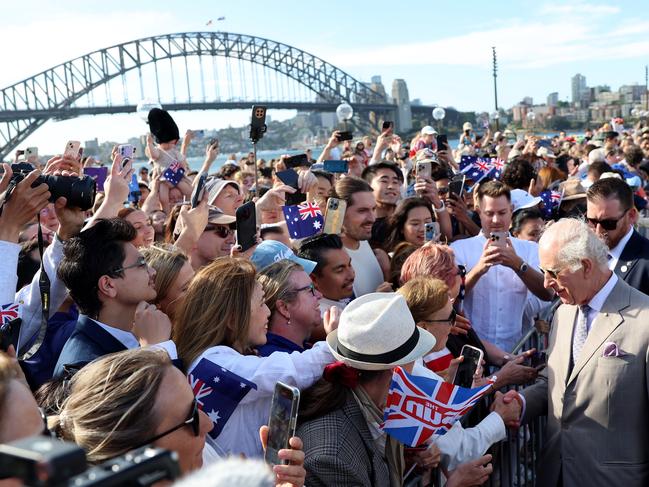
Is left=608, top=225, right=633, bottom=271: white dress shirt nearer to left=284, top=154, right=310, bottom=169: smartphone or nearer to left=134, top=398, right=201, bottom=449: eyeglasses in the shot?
left=284, top=154, right=310, bottom=169: smartphone

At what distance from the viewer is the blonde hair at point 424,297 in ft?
10.1

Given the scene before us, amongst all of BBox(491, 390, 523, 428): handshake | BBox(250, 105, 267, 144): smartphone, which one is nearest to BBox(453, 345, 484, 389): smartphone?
BBox(491, 390, 523, 428): handshake

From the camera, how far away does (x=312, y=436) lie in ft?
7.70

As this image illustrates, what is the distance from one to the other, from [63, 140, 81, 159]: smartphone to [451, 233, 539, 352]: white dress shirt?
2.69m

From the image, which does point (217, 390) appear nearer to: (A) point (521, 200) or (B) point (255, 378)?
(B) point (255, 378)

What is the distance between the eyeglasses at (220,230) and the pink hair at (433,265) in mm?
1333

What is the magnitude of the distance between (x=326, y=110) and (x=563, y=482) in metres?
90.6

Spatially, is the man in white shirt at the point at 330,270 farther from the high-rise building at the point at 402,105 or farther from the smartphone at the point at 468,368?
the high-rise building at the point at 402,105

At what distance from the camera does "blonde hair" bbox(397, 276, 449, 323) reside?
3086 millimetres

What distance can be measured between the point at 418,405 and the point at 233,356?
0.75 metres

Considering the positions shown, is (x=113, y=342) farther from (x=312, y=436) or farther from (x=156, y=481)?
(x=156, y=481)

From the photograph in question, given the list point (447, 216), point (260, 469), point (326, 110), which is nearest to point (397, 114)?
point (326, 110)

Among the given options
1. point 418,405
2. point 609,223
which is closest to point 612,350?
point 418,405

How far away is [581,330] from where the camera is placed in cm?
308
